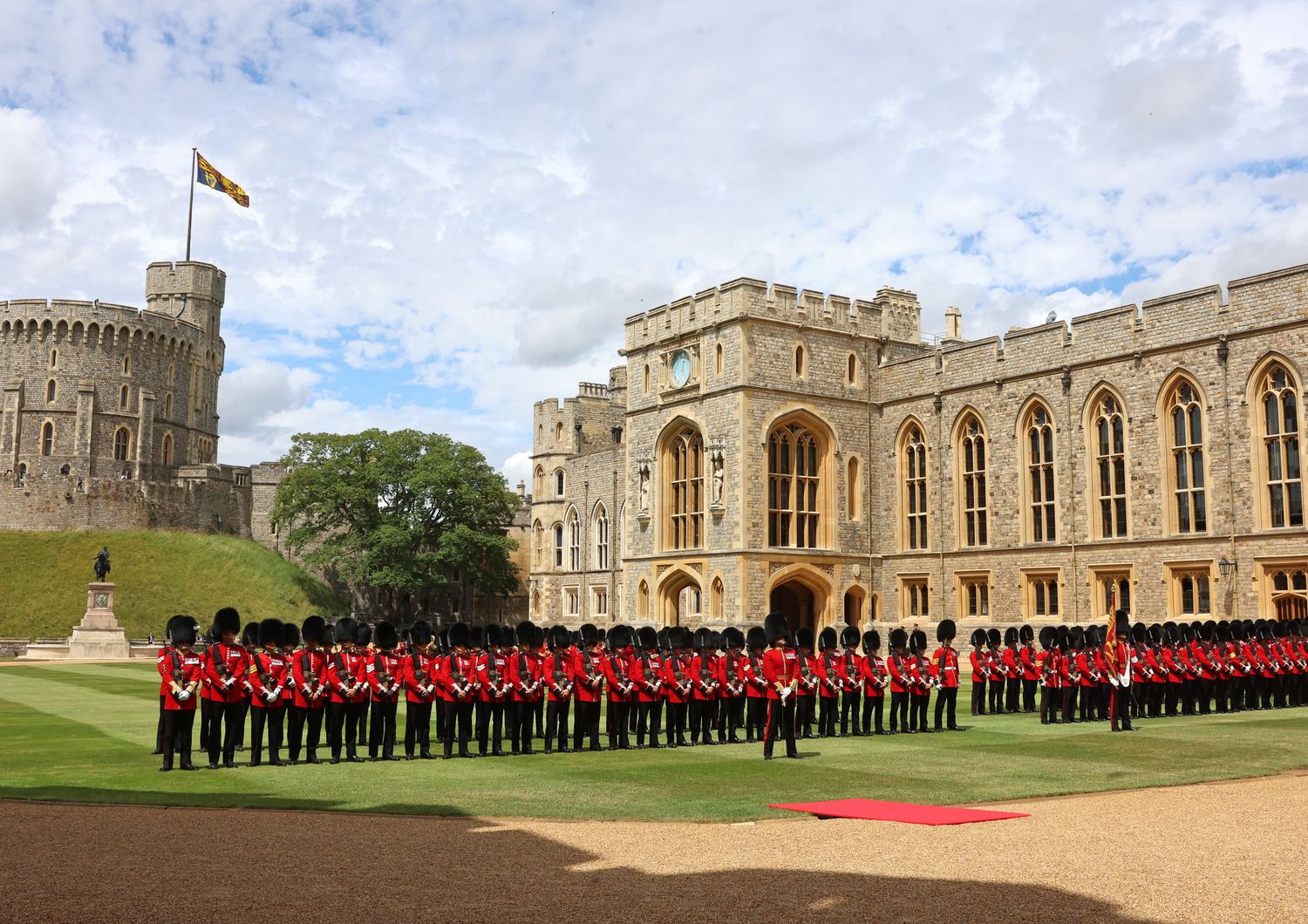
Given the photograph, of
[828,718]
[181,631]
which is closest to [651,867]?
[181,631]

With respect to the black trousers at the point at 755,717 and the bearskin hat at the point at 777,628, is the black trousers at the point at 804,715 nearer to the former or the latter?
the black trousers at the point at 755,717

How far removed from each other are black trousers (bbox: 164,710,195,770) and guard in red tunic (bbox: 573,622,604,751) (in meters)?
4.62

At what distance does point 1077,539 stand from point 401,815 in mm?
25120

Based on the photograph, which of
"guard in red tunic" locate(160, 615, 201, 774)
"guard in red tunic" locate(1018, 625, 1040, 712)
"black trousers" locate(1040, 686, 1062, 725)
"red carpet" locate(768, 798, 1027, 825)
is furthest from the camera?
"guard in red tunic" locate(1018, 625, 1040, 712)

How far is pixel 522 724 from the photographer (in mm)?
15195


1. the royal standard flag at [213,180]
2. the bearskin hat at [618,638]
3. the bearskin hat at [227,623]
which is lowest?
the bearskin hat at [618,638]

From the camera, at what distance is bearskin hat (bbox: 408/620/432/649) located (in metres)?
15.0

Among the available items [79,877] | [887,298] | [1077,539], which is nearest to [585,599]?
[887,298]

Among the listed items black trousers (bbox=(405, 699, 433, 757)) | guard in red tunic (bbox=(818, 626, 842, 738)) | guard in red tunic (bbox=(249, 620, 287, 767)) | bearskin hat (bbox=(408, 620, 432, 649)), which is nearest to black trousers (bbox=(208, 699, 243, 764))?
guard in red tunic (bbox=(249, 620, 287, 767))

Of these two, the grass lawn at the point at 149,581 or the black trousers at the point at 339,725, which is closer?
the black trousers at the point at 339,725

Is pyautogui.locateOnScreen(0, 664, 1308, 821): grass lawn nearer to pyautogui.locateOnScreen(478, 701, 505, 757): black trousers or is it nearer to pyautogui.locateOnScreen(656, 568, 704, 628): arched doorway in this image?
pyautogui.locateOnScreen(478, 701, 505, 757): black trousers

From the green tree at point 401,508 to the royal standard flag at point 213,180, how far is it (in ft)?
63.4

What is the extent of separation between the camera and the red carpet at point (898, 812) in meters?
9.42

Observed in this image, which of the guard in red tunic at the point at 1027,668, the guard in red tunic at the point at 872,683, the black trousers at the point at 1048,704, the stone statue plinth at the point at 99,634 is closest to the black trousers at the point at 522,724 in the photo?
the guard in red tunic at the point at 872,683
